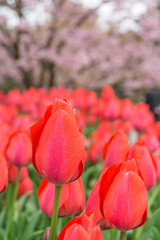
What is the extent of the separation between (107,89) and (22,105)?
44.2 inches

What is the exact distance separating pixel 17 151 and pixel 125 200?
0.64m

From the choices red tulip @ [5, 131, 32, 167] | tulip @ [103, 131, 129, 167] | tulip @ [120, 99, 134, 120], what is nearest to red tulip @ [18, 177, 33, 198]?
red tulip @ [5, 131, 32, 167]

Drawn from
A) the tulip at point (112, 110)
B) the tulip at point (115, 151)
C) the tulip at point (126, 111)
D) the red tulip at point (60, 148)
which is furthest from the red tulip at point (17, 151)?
the tulip at point (126, 111)

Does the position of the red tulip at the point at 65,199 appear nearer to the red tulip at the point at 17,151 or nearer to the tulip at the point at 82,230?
the tulip at the point at 82,230

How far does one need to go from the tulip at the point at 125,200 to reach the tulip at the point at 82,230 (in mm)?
80

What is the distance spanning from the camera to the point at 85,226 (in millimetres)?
676

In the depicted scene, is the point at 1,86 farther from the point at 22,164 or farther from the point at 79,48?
the point at 22,164

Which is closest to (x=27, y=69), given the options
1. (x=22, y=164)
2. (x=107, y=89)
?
(x=107, y=89)

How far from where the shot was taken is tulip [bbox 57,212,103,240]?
0.65 meters

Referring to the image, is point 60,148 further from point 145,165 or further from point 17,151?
point 17,151

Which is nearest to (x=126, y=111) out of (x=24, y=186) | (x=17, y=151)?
(x=24, y=186)

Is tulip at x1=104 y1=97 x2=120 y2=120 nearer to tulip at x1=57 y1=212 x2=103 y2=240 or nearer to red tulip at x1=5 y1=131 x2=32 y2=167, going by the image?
red tulip at x1=5 y1=131 x2=32 y2=167

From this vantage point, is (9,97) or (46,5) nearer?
(9,97)

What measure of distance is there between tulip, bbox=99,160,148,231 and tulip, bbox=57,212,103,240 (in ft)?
0.26
